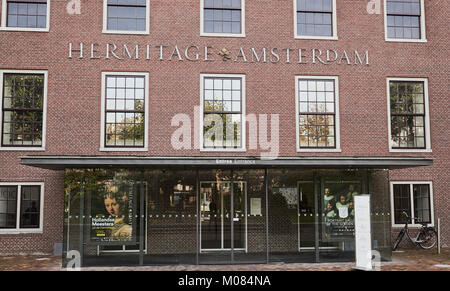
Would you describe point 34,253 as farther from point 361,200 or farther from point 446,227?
point 446,227

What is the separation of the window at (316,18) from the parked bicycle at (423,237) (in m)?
8.02

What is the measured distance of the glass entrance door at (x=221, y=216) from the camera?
49.6ft

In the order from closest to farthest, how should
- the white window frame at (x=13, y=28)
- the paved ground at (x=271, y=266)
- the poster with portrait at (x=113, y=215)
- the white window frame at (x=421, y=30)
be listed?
the paved ground at (x=271, y=266)
the poster with portrait at (x=113, y=215)
the white window frame at (x=13, y=28)
the white window frame at (x=421, y=30)

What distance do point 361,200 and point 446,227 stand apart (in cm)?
823

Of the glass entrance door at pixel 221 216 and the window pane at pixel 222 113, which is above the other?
the window pane at pixel 222 113

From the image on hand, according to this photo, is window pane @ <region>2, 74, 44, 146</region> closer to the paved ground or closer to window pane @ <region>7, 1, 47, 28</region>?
window pane @ <region>7, 1, 47, 28</region>

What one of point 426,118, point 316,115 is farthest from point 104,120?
point 426,118

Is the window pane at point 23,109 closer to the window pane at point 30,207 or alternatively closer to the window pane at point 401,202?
the window pane at point 30,207

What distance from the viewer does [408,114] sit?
1894 cm

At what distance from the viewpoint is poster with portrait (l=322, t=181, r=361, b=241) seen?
1520 cm

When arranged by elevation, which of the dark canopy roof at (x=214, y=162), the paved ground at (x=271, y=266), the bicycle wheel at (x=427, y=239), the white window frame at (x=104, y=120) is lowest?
the paved ground at (x=271, y=266)

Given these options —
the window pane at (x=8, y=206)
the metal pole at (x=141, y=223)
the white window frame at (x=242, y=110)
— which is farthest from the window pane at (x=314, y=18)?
the window pane at (x=8, y=206)

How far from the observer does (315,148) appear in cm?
1823

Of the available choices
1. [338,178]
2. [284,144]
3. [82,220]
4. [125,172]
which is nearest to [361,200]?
[338,178]
